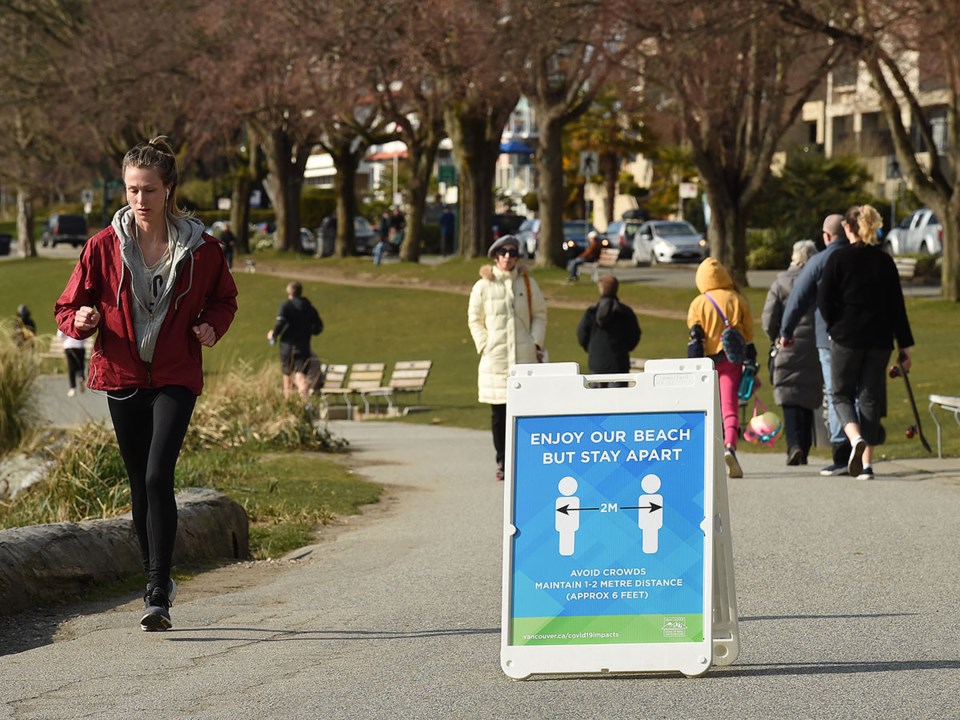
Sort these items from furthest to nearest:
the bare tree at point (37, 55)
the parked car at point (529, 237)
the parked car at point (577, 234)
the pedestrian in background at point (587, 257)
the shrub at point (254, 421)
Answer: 1. the parked car at point (529, 237)
2. the parked car at point (577, 234)
3. the bare tree at point (37, 55)
4. the pedestrian in background at point (587, 257)
5. the shrub at point (254, 421)

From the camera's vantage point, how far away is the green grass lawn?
941 inches

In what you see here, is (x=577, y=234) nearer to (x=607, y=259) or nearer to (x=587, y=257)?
(x=607, y=259)

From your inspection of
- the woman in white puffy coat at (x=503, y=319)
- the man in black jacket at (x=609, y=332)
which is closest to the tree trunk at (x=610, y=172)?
the man in black jacket at (x=609, y=332)

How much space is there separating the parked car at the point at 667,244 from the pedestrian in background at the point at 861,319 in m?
40.1

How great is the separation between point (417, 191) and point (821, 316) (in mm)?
39251

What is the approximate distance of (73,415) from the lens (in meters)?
23.3

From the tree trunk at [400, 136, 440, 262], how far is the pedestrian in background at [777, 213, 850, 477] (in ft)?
124

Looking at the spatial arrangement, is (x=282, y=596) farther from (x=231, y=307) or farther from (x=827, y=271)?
(x=827, y=271)

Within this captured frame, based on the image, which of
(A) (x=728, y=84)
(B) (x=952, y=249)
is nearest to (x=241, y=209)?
(A) (x=728, y=84)

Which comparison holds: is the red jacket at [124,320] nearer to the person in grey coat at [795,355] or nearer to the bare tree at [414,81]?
the person in grey coat at [795,355]

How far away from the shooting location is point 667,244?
176ft

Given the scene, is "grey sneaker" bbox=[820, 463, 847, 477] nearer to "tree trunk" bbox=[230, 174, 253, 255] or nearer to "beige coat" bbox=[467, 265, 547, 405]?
"beige coat" bbox=[467, 265, 547, 405]

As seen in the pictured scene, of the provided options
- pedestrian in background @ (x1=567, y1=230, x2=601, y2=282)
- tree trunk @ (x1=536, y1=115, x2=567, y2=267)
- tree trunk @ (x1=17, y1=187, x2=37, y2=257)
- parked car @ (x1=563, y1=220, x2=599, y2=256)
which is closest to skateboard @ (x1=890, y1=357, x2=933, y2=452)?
tree trunk @ (x1=536, y1=115, x2=567, y2=267)

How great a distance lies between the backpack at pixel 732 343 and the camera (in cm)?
1351
